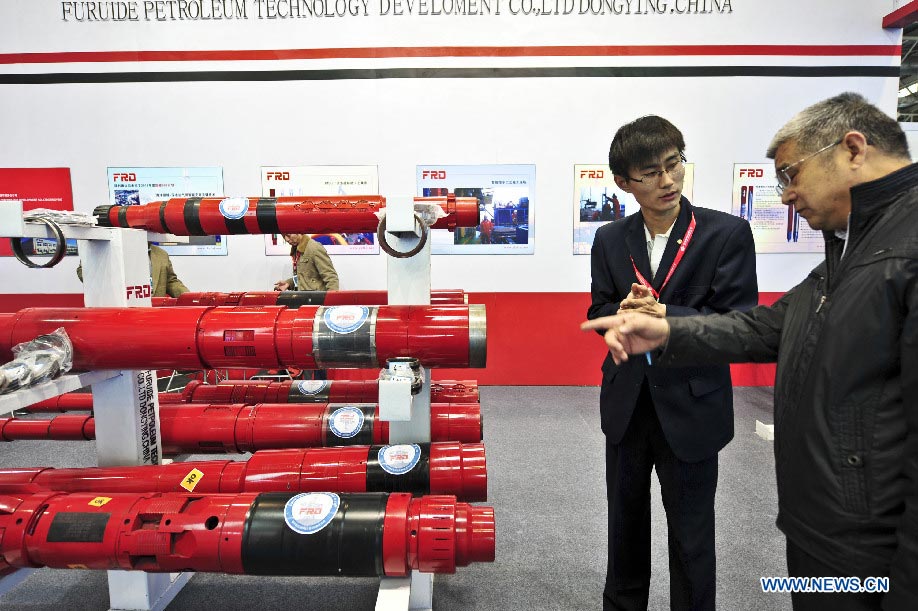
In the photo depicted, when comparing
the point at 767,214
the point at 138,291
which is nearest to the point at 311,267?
the point at 138,291

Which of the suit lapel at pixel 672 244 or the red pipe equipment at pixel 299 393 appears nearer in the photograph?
the suit lapel at pixel 672 244

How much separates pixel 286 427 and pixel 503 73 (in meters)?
3.64

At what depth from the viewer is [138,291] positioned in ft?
5.46

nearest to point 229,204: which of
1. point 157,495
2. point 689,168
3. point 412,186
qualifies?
point 157,495

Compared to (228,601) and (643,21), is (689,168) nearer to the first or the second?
(643,21)

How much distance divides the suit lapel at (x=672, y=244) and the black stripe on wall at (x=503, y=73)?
3257 millimetres

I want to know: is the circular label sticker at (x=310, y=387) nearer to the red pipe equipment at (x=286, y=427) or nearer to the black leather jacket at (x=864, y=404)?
the red pipe equipment at (x=286, y=427)

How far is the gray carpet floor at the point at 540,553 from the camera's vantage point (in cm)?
192

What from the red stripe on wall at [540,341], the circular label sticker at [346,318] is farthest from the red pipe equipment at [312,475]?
the red stripe on wall at [540,341]

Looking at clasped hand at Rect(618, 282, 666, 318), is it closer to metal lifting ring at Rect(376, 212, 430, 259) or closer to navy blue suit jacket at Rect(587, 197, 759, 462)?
navy blue suit jacket at Rect(587, 197, 759, 462)

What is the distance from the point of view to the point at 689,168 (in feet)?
14.1

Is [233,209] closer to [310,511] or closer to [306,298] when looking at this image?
[306,298]

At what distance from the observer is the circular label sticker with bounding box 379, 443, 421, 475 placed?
147 cm

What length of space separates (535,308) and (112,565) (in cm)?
365
